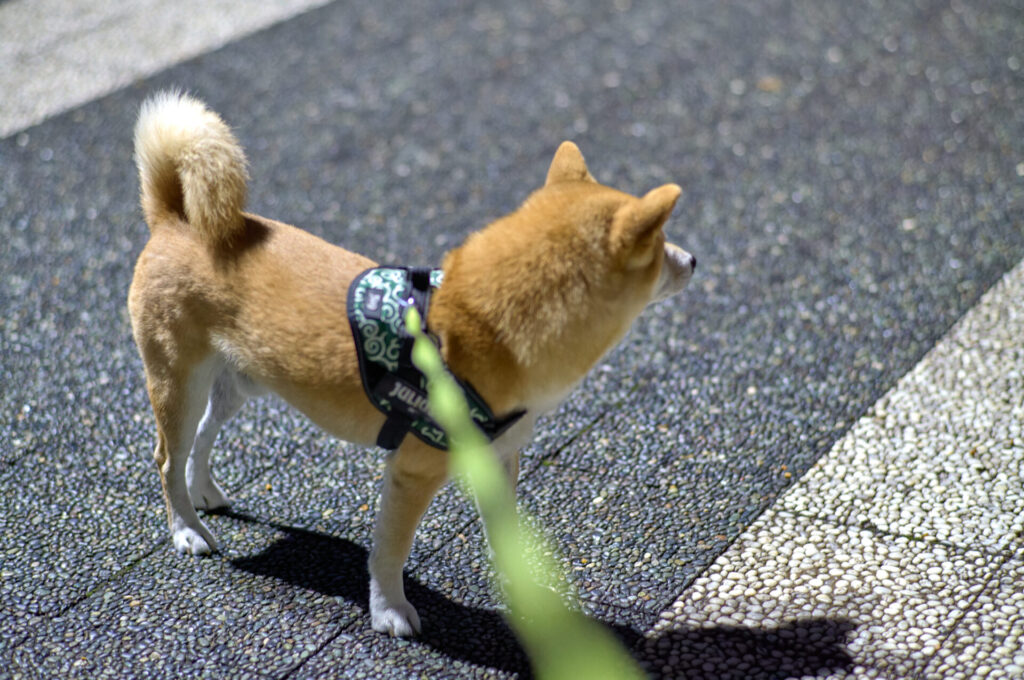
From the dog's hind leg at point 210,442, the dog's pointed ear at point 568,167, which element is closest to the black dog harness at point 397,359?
the dog's pointed ear at point 568,167

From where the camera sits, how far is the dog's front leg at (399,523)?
2920 mm

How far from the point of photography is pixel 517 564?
3.37 metres

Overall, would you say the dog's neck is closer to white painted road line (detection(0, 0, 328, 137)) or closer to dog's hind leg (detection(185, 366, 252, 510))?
dog's hind leg (detection(185, 366, 252, 510))

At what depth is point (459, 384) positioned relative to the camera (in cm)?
278

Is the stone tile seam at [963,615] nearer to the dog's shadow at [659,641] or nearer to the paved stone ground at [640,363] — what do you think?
the paved stone ground at [640,363]

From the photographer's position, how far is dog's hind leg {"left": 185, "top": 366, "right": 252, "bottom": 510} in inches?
136

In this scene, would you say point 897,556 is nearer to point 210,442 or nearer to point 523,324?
point 523,324

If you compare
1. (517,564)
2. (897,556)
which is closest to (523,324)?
(517,564)

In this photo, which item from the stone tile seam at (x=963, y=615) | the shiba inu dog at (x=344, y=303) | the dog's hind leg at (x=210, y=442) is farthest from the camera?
the dog's hind leg at (x=210, y=442)

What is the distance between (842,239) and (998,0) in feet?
12.0

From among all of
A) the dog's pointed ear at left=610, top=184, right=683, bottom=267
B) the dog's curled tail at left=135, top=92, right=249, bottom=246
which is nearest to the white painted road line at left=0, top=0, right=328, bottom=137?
the dog's curled tail at left=135, top=92, right=249, bottom=246

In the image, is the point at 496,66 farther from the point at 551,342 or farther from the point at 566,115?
the point at 551,342

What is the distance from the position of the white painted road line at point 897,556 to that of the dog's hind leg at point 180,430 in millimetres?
1538

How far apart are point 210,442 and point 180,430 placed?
0.32 m
